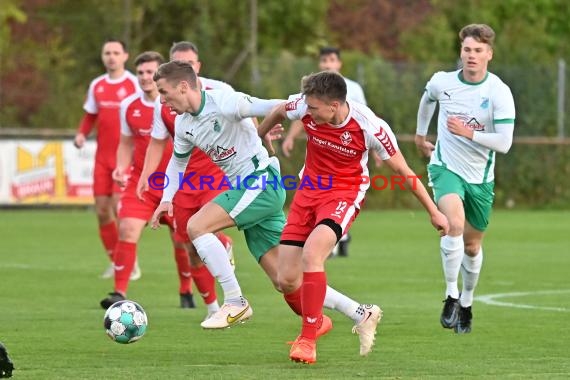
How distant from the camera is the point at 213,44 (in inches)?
1388

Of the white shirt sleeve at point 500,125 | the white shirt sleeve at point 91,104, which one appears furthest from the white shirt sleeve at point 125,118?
the white shirt sleeve at point 500,125

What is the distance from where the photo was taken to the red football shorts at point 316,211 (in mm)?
8828

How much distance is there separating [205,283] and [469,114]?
8.19 ft

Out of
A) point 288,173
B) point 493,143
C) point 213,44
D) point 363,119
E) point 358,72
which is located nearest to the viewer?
point 363,119

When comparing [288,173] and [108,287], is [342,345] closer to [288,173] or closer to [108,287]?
[108,287]

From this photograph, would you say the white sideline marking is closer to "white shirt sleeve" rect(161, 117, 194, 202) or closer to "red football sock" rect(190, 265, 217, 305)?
"red football sock" rect(190, 265, 217, 305)

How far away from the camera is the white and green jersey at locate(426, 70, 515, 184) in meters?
10.6

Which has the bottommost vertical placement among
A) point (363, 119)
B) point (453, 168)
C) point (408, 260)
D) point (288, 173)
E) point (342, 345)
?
point (288, 173)

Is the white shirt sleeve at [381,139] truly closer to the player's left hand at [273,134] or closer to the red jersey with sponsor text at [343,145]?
the red jersey with sponsor text at [343,145]

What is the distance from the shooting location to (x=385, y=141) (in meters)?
8.75

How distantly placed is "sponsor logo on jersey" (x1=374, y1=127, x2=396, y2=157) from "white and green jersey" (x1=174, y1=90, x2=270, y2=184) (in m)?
1.04

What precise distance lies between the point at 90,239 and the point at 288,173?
8327 millimetres

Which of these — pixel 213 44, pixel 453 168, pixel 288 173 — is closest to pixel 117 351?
pixel 453 168

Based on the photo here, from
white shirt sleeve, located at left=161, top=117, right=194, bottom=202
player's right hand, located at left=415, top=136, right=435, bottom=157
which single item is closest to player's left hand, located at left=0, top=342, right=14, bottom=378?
white shirt sleeve, located at left=161, top=117, right=194, bottom=202
